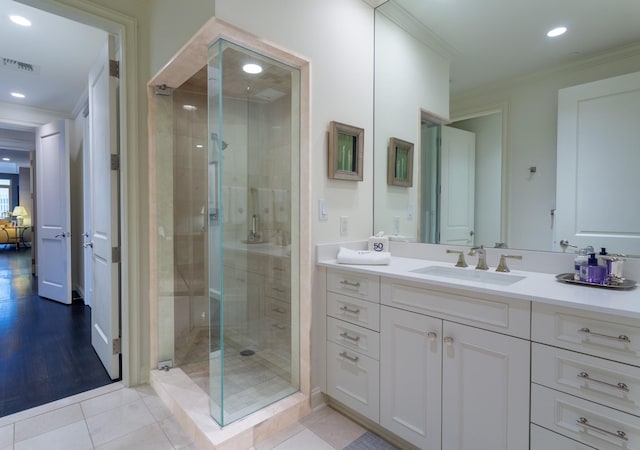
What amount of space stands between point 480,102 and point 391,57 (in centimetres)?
78

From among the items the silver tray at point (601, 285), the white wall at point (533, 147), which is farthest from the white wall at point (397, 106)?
the silver tray at point (601, 285)

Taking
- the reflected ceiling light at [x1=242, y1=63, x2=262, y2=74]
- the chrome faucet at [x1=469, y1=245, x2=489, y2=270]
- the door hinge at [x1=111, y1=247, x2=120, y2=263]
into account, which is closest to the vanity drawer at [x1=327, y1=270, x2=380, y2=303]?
the chrome faucet at [x1=469, y1=245, x2=489, y2=270]

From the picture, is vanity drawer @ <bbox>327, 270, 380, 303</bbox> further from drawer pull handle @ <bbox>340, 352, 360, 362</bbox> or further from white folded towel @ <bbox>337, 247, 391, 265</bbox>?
drawer pull handle @ <bbox>340, 352, 360, 362</bbox>

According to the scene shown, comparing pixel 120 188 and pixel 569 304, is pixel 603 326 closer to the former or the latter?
pixel 569 304

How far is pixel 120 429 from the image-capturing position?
1.78 metres

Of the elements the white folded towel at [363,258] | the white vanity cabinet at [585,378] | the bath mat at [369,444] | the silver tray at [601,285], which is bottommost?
the bath mat at [369,444]

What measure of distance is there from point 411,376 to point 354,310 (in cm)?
44

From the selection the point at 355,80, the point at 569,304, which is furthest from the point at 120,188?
the point at 569,304

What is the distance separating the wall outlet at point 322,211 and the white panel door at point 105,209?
4.74 ft

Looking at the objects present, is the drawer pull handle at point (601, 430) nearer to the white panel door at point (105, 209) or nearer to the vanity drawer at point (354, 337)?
the vanity drawer at point (354, 337)

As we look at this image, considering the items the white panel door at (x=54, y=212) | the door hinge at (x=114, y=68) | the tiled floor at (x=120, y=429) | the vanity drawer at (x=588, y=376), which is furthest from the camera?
the white panel door at (x=54, y=212)

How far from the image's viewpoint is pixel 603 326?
1.04 m

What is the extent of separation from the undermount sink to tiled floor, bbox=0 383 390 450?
3.18 ft

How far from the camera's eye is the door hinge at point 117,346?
2250 mm
